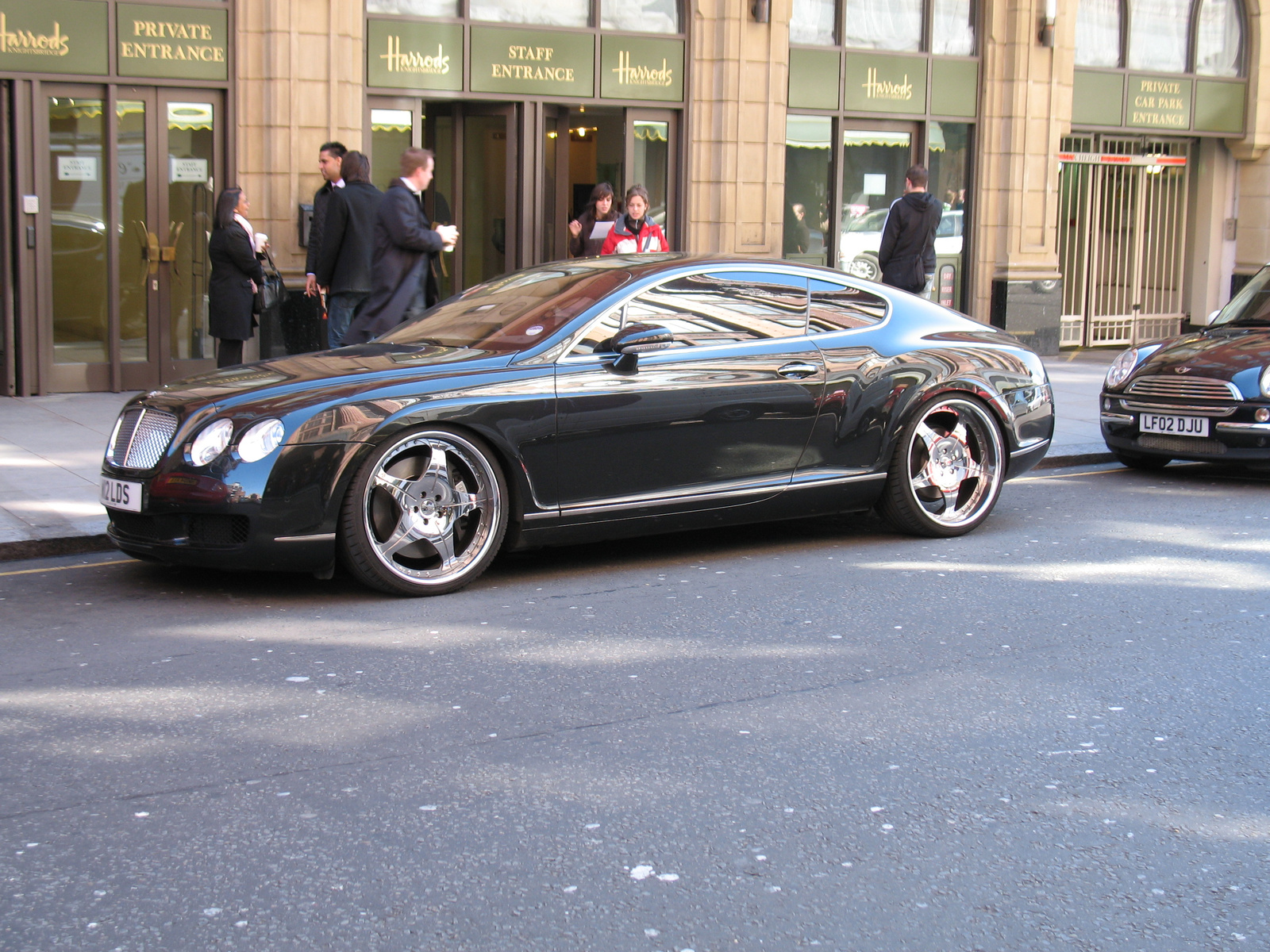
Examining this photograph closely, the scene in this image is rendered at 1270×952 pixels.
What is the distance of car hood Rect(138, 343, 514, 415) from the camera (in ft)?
19.8

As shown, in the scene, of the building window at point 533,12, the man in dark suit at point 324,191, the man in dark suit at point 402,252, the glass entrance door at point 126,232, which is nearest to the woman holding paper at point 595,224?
the man in dark suit at point 324,191

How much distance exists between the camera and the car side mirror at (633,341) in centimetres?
654

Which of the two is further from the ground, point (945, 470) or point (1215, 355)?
point (1215, 355)

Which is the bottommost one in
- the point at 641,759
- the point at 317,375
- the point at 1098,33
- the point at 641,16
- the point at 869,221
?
the point at 641,759

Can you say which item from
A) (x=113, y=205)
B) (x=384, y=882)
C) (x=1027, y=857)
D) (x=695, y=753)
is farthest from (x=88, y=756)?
(x=113, y=205)

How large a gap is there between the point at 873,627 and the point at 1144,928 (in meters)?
2.55

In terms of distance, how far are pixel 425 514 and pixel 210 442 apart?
2.97ft

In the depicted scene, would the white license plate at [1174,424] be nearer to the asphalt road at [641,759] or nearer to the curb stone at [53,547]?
the asphalt road at [641,759]

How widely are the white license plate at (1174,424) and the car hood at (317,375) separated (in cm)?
506

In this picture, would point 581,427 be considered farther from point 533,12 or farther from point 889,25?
point 889,25

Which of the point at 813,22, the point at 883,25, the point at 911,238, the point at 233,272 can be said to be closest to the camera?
the point at 233,272

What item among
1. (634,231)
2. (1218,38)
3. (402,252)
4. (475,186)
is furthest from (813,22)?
(402,252)

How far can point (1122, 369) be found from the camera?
10.1 metres

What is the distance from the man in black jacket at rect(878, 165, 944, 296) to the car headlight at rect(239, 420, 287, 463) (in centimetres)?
708
